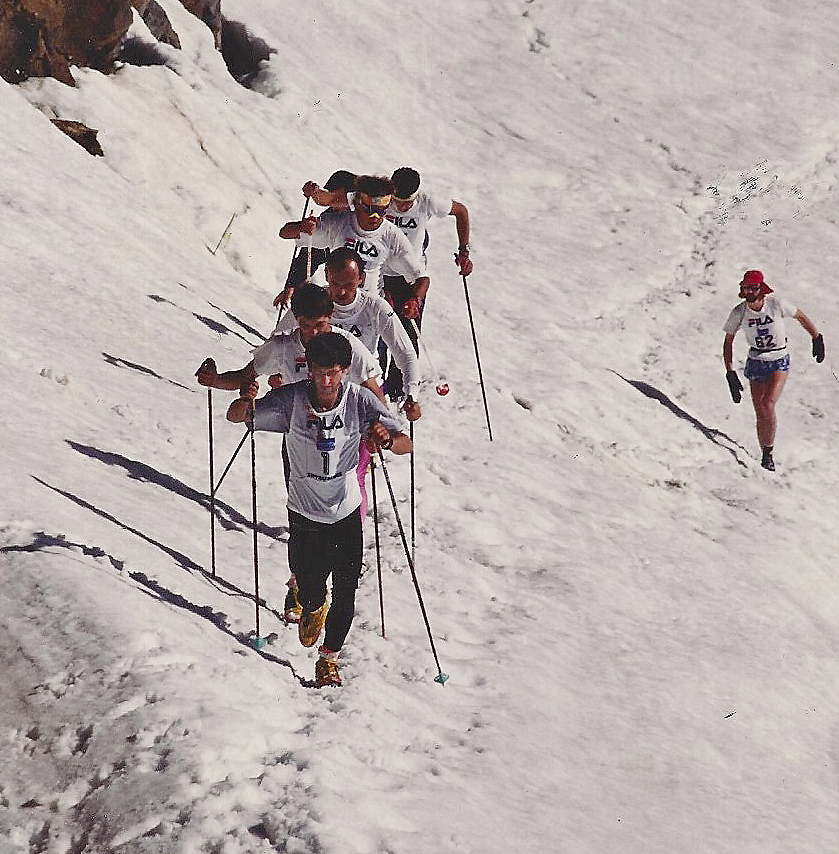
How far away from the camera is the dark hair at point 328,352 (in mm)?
5316

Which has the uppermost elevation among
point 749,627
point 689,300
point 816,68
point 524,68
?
point 816,68

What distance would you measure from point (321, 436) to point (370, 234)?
2.83 m

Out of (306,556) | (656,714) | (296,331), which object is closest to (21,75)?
(296,331)

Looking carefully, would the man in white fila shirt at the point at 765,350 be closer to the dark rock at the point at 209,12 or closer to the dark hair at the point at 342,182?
the dark hair at the point at 342,182

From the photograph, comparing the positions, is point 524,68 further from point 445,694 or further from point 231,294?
point 445,694

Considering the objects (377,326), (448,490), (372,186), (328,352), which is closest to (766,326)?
(448,490)

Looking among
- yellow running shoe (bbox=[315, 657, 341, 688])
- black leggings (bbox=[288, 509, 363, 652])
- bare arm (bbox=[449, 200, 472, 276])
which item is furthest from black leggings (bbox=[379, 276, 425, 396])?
yellow running shoe (bbox=[315, 657, 341, 688])

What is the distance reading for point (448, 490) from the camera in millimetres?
9469

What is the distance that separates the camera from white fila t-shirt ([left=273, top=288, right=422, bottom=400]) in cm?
697

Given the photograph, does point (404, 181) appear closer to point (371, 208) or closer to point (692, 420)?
point (371, 208)

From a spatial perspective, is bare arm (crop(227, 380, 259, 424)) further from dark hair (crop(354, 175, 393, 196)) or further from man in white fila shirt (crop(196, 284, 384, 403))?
dark hair (crop(354, 175, 393, 196))

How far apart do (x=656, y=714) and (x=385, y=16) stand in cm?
1882

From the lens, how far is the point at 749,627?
8.11m

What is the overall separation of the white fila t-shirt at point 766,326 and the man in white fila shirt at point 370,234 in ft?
18.2
